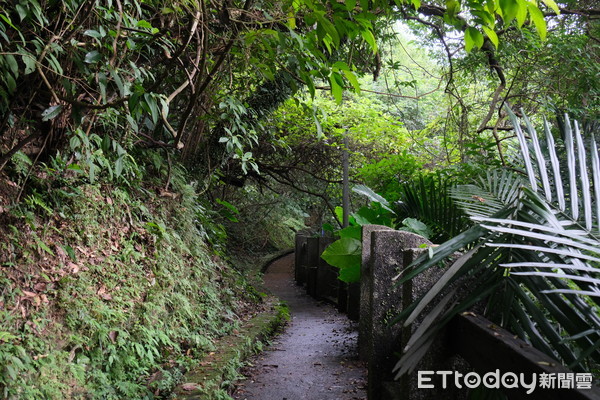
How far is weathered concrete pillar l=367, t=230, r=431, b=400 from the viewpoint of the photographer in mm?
3480

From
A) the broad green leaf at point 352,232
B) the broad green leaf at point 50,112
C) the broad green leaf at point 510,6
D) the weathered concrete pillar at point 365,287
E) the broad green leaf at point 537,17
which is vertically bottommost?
the weathered concrete pillar at point 365,287

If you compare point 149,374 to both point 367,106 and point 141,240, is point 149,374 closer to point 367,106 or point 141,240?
point 141,240

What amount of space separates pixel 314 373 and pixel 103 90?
10.9 ft

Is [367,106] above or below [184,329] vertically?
above

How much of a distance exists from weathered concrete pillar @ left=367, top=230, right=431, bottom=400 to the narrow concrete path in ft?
2.48

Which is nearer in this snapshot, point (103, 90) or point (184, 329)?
point (103, 90)

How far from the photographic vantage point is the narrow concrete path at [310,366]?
423 cm

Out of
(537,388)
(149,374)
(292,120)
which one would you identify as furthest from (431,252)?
(292,120)

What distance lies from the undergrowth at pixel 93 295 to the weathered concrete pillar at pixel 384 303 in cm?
154

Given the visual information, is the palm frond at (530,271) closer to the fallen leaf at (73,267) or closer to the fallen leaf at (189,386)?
the fallen leaf at (189,386)

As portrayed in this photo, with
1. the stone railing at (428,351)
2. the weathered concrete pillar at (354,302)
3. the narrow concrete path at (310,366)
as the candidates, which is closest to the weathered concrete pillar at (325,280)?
the narrow concrete path at (310,366)

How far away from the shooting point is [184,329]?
4.55 meters

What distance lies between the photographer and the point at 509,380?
155 centimetres

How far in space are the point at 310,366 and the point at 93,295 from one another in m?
2.47
